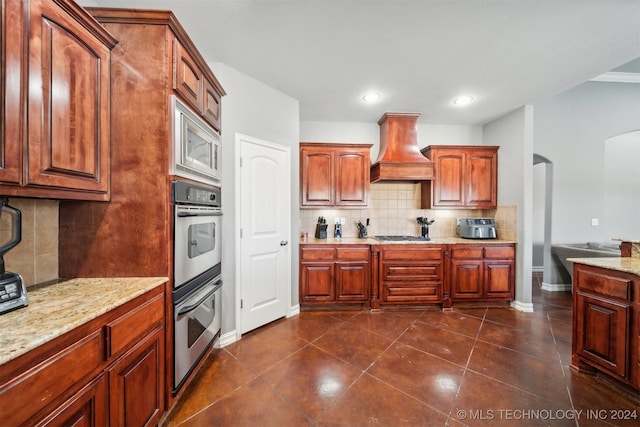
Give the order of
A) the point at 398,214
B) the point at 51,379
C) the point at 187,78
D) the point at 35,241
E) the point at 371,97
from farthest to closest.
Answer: the point at 398,214 → the point at 371,97 → the point at 187,78 → the point at 35,241 → the point at 51,379

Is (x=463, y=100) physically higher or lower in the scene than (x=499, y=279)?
higher

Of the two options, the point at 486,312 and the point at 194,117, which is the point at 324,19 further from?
the point at 486,312

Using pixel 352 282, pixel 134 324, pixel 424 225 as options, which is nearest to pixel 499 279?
pixel 424 225

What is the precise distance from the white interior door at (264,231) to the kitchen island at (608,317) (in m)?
2.55

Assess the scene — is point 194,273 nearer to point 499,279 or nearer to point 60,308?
point 60,308

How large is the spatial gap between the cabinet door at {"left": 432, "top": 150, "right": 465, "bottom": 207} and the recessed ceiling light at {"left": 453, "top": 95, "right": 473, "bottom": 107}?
2.01 feet

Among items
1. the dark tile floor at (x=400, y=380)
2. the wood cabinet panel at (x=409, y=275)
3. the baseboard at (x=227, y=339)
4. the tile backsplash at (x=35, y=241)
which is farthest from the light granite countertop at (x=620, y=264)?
the tile backsplash at (x=35, y=241)

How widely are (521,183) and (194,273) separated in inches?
150

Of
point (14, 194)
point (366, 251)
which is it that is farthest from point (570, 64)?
point (14, 194)

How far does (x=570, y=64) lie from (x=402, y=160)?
1678 millimetres

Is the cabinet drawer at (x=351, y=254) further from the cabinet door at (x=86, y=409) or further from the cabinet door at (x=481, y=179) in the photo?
the cabinet door at (x=86, y=409)

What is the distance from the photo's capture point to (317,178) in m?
3.22

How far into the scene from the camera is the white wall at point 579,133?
3.86 m

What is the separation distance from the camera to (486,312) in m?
3.00
